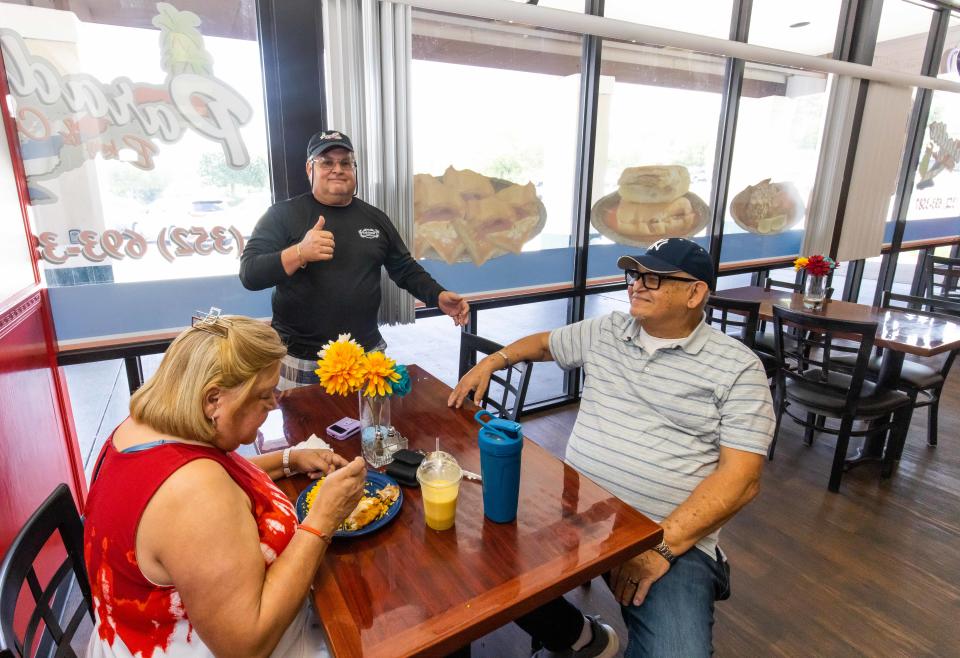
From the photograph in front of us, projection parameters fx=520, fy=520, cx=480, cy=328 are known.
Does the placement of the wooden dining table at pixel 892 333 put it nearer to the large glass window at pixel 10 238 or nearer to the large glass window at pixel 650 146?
the large glass window at pixel 650 146

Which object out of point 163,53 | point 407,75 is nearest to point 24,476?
point 163,53

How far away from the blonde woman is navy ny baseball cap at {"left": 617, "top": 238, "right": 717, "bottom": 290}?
40.7 inches

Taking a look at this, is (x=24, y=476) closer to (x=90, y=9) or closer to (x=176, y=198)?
(x=176, y=198)

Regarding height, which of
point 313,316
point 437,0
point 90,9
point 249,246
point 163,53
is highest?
point 437,0

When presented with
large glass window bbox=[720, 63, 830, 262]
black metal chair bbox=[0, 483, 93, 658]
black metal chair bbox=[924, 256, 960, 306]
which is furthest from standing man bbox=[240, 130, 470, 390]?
black metal chair bbox=[924, 256, 960, 306]

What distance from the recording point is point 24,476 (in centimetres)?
173

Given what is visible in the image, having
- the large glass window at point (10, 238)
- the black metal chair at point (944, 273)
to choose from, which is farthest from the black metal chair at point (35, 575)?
the black metal chair at point (944, 273)

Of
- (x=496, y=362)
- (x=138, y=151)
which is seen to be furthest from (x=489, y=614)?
(x=138, y=151)

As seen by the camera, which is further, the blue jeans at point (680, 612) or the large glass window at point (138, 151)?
the large glass window at point (138, 151)

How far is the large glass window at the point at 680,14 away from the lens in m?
3.24

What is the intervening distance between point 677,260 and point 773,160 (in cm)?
342

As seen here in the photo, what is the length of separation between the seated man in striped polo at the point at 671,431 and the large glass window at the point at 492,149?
138 cm

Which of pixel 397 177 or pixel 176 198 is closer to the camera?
pixel 176 198

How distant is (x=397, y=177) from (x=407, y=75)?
18.9 inches
